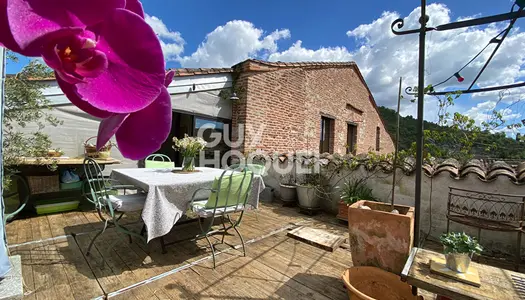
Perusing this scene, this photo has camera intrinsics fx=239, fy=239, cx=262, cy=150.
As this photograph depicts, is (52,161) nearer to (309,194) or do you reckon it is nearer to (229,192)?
(229,192)

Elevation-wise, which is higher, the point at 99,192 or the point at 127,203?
the point at 99,192

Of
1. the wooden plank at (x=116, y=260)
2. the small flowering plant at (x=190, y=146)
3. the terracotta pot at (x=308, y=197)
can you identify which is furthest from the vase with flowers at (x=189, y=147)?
the terracotta pot at (x=308, y=197)

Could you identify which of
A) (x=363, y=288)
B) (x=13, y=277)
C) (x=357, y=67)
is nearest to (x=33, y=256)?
(x=13, y=277)

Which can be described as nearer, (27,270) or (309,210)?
(27,270)

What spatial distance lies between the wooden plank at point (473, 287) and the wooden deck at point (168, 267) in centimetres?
67

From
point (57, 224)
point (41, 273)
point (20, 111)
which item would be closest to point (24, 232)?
point (57, 224)

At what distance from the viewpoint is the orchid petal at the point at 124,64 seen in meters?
0.18

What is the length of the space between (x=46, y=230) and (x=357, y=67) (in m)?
9.85

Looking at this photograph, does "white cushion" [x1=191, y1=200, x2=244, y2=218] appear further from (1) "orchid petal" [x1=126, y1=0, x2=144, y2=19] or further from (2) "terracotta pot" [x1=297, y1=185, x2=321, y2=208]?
(1) "orchid petal" [x1=126, y1=0, x2=144, y2=19]

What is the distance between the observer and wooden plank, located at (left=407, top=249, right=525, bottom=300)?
4.49 feet

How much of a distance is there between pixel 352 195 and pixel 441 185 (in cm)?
117

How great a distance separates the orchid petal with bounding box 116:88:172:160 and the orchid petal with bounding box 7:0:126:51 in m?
0.08

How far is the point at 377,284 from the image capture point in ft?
6.10

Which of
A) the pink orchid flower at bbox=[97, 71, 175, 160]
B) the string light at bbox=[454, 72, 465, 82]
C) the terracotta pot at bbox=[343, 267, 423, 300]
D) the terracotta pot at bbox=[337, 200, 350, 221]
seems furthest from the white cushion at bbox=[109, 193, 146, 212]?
the string light at bbox=[454, 72, 465, 82]
